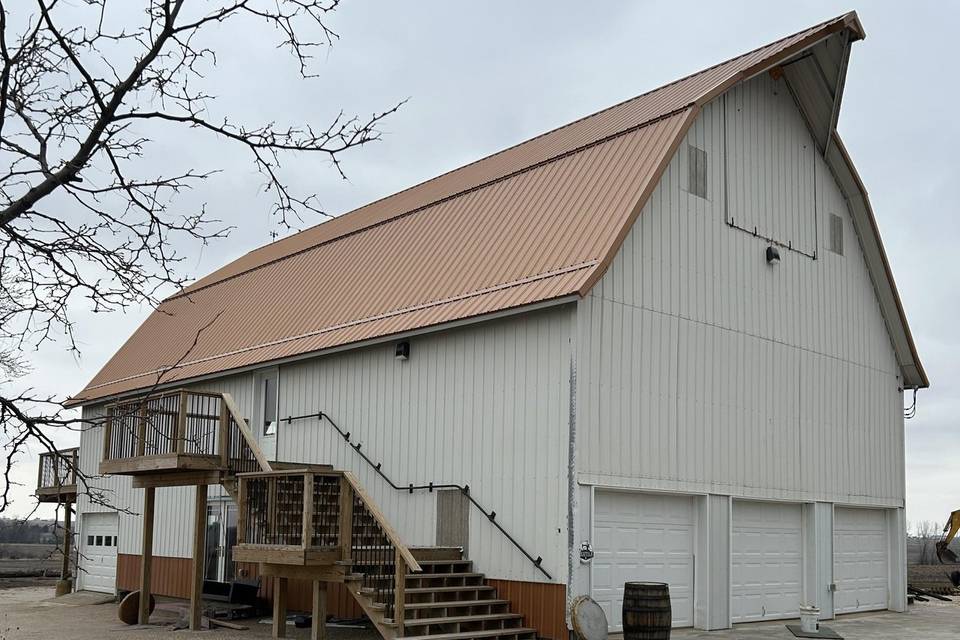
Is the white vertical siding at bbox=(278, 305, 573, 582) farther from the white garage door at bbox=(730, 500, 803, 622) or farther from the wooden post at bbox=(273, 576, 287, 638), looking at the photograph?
the white garage door at bbox=(730, 500, 803, 622)

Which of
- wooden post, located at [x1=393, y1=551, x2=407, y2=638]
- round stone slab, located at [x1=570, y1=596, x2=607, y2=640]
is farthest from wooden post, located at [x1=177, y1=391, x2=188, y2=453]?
round stone slab, located at [x1=570, y1=596, x2=607, y2=640]

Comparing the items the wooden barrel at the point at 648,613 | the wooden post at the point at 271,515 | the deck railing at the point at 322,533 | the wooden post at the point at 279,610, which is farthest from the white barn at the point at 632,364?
the wooden post at the point at 271,515

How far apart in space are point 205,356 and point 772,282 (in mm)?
11897

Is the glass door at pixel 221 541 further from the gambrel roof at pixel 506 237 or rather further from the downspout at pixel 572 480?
the downspout at pixel 572 480

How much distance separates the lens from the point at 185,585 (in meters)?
22.0

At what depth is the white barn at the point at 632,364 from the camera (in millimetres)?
14570

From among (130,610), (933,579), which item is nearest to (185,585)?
(130,610)

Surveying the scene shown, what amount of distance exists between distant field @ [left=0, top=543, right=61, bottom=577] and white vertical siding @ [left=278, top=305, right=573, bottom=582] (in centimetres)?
983

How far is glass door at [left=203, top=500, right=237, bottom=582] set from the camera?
68.9 feet

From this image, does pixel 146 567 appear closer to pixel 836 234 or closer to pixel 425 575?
pixel 425 575

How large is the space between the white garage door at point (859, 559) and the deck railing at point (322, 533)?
8.83 metres

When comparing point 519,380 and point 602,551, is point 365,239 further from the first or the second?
point 602,551

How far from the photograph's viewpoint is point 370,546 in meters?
14.5

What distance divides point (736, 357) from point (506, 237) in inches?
164
